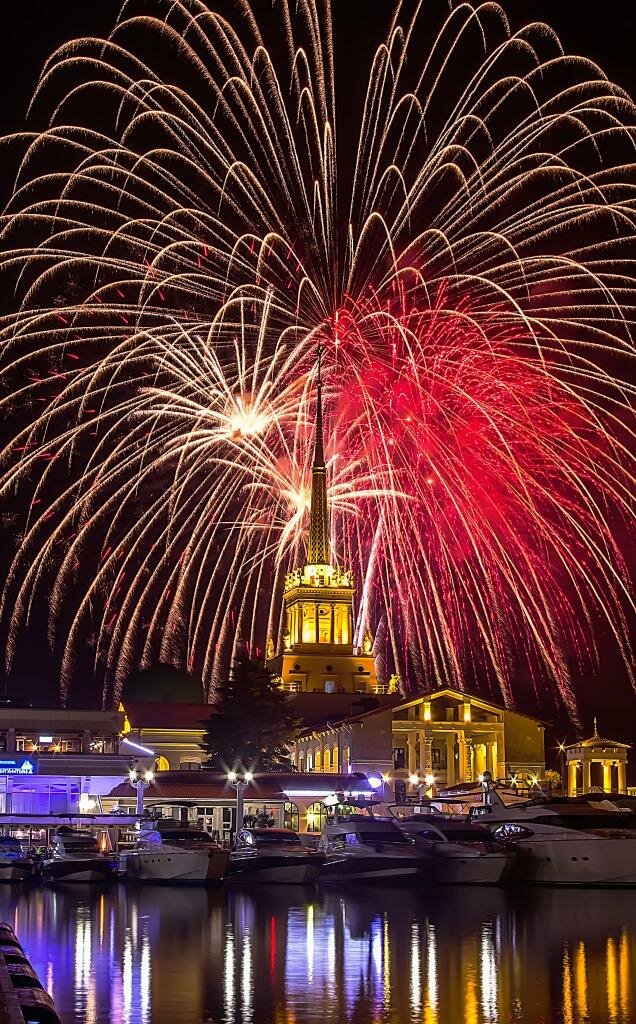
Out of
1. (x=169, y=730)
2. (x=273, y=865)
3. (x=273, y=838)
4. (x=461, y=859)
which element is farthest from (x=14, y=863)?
(x=169, y=730)

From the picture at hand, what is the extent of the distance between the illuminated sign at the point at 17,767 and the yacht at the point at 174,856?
31447 millimetres

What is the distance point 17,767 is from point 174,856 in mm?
36105

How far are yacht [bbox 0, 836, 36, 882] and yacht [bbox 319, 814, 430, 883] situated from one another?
1287cm

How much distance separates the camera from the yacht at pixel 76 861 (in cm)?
5775

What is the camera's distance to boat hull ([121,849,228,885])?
174ft

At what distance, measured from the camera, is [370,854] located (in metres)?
53.4

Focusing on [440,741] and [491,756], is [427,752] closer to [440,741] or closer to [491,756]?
[440,741]

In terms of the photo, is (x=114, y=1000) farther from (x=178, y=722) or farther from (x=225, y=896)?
(x=178, y=722)

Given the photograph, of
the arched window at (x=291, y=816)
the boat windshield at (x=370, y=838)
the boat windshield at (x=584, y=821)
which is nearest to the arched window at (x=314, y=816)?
the arched window at (x=291, y=816)

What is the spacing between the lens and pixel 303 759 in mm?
122062

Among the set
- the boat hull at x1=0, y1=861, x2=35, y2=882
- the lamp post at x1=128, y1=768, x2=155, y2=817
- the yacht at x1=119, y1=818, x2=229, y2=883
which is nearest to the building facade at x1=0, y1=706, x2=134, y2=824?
the lamp post at x1=128, y1=768, x2=155, y2=817

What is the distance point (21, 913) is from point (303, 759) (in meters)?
82.1

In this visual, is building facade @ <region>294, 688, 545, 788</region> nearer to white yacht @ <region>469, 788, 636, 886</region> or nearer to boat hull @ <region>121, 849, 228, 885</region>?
white yacht @ <region>469, 788, 636, 886</region>

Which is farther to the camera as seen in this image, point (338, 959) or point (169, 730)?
point (169, 730)
